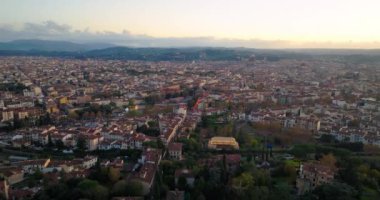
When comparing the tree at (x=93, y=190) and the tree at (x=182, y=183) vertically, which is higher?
the tree at (x=93, y=190)


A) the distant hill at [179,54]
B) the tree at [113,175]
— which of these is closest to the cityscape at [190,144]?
the tree at [113,175]

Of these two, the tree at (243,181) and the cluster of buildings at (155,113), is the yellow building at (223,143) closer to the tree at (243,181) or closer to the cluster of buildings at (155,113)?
the cluster of buildings at (155,113)

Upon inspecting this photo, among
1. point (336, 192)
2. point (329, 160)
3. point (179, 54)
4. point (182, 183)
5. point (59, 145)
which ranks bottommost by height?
point (59, 145)

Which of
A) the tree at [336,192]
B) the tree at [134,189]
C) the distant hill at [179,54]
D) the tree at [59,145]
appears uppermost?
the distant hill at [179,54]

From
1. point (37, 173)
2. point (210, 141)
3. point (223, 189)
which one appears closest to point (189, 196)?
point (223, 189)

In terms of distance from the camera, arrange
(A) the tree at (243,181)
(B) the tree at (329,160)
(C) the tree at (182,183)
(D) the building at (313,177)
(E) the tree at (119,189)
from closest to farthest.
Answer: (E) the tree at (119,189), (A) the tree at (243,181), (C) the tree at (182,183), (D) the building at (313,177), (B) the tree at (329,160)

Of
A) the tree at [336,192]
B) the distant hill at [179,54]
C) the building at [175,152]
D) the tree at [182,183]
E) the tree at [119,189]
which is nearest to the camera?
the tree at [336,192]

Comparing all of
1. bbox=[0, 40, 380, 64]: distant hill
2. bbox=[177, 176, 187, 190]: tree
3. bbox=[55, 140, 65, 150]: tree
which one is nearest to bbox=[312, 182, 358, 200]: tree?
bbox=[177, 176, 187, 190]: tree

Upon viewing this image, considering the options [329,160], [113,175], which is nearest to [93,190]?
[113,175]

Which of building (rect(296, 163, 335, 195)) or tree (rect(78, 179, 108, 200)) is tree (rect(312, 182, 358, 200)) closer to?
building (rect(296, 163, 335, 195))

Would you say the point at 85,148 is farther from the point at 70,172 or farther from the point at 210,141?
the point at 210,141

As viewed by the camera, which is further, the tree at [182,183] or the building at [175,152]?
the building at [175,152]

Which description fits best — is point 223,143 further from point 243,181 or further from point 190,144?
point 243,181
